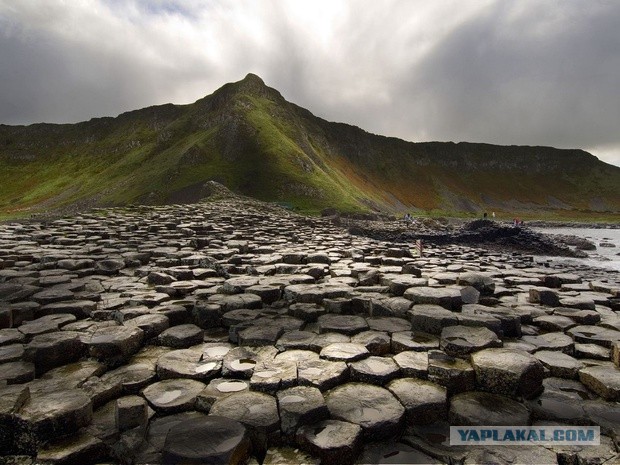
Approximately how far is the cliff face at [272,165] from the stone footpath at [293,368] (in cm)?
3902

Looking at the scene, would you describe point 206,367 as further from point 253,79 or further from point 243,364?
point 253,79

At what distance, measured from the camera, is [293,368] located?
3650 mm

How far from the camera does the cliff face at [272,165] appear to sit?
52719mm

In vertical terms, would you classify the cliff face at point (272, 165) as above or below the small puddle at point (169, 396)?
above

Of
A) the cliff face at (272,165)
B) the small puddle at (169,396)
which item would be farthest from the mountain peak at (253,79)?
the small puddle at (169,396)

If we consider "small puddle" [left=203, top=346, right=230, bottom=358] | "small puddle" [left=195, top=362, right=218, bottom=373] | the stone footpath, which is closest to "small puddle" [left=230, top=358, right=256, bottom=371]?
the stone footpath

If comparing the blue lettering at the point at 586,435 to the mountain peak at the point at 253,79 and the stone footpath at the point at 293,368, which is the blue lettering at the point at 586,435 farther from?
the mountain peak at the point at 253,79

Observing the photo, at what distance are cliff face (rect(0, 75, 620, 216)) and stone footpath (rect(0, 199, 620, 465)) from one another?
39.0 m

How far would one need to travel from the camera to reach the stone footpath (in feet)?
8.80

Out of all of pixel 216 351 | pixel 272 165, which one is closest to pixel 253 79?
pixel 272 165

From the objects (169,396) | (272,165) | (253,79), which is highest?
(253,79)

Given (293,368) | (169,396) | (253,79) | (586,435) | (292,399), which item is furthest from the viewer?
(253,79)

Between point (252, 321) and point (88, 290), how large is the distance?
11.1ft

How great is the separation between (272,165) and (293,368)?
5241 cm
